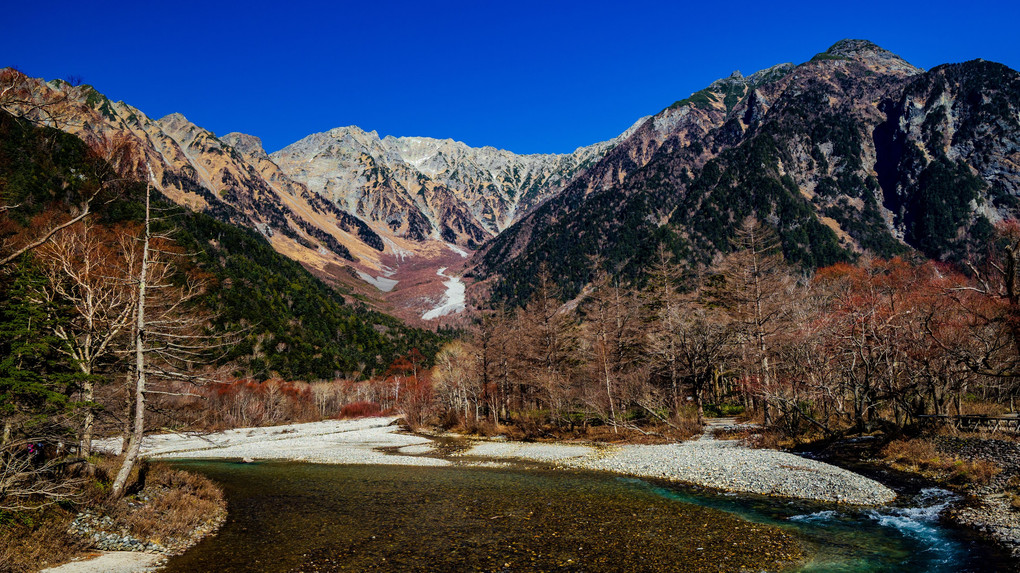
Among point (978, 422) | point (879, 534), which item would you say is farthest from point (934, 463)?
point (879, 534)

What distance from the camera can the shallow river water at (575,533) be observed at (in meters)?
13.3

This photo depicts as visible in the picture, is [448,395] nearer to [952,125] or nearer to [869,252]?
[869,252]

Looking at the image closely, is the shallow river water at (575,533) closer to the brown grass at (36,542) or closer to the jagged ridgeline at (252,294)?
the brown grass at (36,542)

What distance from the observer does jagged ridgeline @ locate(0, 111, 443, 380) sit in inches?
3216

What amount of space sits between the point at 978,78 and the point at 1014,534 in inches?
9112

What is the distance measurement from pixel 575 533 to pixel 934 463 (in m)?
18.1

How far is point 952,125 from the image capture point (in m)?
167

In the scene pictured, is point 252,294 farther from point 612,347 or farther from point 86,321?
point 86,321

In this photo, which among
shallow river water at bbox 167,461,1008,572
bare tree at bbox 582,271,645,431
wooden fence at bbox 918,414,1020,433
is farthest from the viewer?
bare tree at bbox 582,271,645,431

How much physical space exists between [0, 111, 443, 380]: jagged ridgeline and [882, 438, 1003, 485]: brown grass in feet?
228

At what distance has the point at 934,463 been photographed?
21.5 meters

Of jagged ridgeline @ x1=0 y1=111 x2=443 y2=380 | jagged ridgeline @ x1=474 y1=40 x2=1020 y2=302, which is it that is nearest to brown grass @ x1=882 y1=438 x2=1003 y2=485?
jagged ridgeline @ x1=0 y1=111 x2=443 y2=380

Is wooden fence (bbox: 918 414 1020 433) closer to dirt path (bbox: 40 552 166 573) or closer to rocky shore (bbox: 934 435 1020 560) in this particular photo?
rocky shore (bbox: 934 435 1020 560)

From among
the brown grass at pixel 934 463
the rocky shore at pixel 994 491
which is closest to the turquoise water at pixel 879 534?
the rocky shore at pixel 994 491
